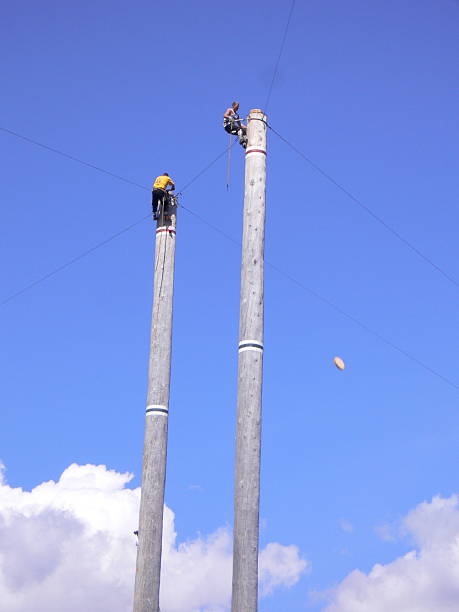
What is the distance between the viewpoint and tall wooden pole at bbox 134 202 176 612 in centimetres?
1174

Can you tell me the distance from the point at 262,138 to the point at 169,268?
2542mm

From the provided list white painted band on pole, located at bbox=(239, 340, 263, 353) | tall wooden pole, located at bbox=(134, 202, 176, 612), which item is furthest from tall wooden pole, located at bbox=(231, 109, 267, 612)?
tall wooden pole, located at bbox=(134, 202, 176, 612)

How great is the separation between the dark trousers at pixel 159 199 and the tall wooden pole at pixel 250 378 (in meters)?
2.42

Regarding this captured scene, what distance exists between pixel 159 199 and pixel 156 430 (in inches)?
132

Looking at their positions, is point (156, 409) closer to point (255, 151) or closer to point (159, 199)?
point (159, 199)

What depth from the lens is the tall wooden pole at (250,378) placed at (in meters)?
9.61

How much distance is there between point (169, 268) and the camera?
43.2 feet

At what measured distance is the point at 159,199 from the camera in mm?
13648

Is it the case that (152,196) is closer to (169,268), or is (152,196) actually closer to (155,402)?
(169,268)

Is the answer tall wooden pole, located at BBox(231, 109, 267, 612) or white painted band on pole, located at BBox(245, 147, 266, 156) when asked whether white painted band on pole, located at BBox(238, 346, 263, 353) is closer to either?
tall wooden pole, located at BBox(231, 109, 267, 612)

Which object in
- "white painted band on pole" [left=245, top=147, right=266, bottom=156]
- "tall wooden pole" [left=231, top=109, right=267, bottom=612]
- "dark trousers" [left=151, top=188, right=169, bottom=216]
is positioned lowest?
"tall wooden pole" [left=231, top=109, right=267, bottom=612]

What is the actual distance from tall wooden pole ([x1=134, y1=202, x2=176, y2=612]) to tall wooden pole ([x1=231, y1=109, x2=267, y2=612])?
7.80 ft

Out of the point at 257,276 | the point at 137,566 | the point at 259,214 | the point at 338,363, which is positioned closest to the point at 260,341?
the point at 257,276

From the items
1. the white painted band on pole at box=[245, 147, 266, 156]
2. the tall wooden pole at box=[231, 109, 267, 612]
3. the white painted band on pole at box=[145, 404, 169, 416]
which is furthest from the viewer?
the white painted band on pole at box=[145, 404, 169, 416]
